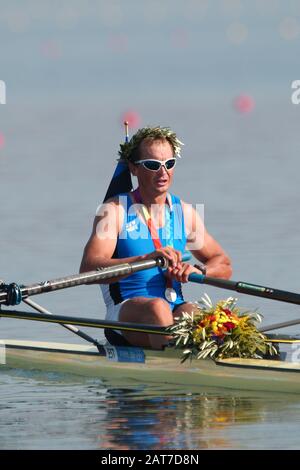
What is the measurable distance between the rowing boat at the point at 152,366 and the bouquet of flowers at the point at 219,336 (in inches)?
4.0

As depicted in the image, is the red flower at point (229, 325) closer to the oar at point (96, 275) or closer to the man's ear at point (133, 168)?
the oar at point (96, 275)

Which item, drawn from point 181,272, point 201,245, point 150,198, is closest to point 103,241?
point 150,198

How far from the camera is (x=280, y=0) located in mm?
74062

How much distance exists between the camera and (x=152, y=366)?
15992 millimetres

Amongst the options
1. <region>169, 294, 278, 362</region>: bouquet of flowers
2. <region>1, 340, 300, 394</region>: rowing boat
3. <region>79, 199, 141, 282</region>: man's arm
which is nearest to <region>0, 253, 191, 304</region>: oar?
<region>79, 199, 141, 282</region>: man's arm

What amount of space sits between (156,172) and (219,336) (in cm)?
174

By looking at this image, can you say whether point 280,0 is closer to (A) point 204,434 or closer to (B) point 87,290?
(B) point 87,290

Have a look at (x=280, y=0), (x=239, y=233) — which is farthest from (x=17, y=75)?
(x=239, y=233)

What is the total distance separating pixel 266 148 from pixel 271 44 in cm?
3231

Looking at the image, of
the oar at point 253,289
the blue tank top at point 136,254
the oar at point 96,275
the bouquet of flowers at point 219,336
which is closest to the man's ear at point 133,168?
the blue tank top at point 136,254

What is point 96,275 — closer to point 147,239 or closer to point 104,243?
point 104,243

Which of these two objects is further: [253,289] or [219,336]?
[253,289]

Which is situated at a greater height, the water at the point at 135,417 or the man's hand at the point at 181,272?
the man's hand at the point at 181,272

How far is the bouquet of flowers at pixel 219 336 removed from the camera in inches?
614
